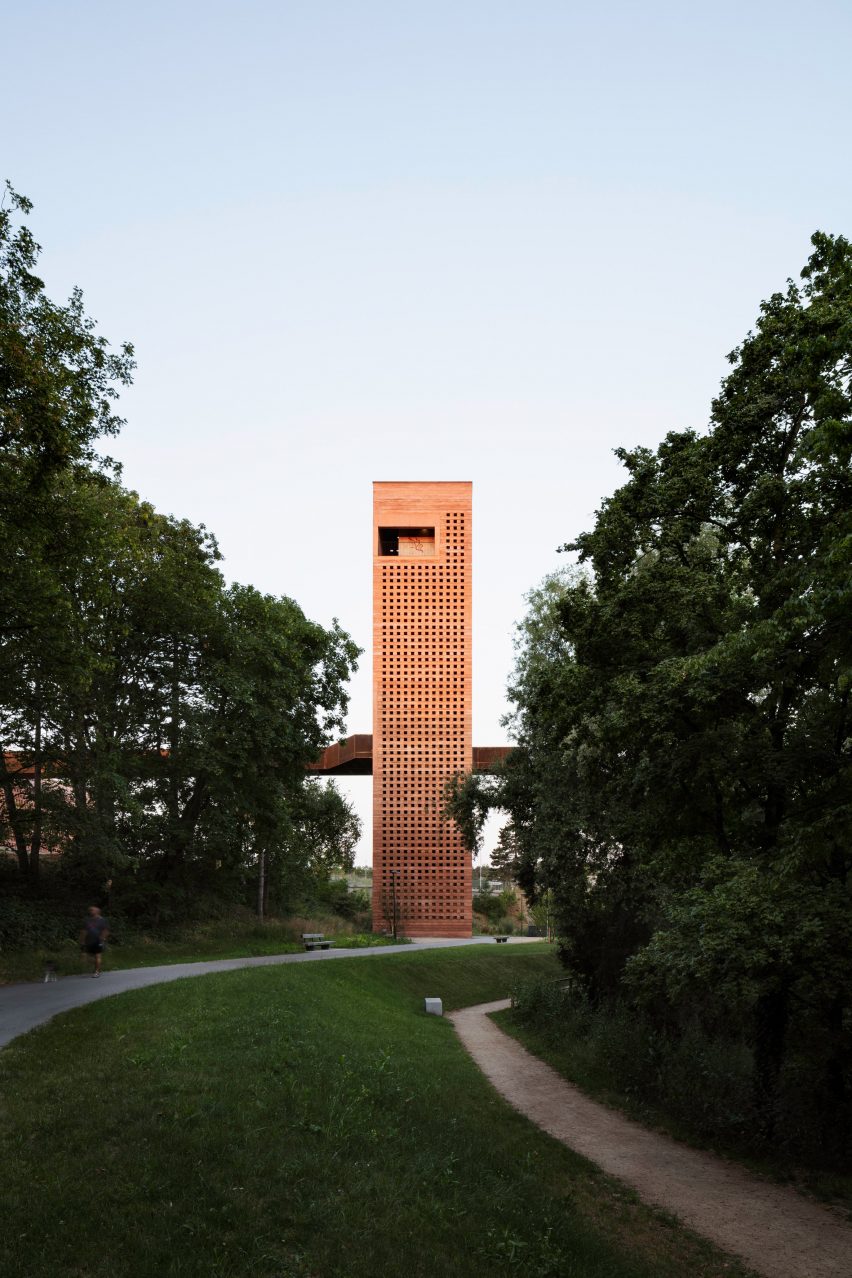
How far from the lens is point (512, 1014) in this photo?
2405cm

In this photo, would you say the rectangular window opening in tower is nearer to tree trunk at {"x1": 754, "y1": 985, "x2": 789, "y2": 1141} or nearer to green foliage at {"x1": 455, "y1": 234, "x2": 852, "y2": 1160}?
green foliage at {"x1": 455, "y1": 234, "x2": 852, "y2": 1160}

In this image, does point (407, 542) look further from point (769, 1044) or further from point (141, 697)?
point (769, 1044)

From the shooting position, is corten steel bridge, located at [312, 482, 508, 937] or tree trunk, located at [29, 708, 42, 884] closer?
tree trunk, located at [29, 708, 42, 884]

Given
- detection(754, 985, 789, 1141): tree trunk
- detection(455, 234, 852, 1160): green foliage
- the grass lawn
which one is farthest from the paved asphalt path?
detection(754, 985, 789, 1141): tree trunk

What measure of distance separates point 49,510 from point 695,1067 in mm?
14601

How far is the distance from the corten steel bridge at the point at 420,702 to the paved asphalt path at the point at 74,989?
17922mm

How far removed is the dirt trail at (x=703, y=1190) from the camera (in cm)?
864

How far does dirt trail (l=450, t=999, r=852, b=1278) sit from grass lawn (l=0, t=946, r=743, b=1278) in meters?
0.45

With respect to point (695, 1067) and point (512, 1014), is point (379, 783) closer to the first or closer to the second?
point (512, 1014)

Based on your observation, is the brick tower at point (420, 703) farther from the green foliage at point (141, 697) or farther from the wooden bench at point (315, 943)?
the wooden bench at point (315, 943)

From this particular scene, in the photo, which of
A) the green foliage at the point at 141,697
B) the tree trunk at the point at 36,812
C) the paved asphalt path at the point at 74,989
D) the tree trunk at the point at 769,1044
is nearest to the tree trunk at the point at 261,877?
the green foliage at the point at 141,697

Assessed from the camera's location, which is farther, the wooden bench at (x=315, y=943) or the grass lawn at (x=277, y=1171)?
the wooden bench at (x=315, y=943)

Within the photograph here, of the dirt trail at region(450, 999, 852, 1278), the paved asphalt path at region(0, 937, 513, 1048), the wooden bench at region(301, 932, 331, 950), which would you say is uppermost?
the paved asphalt path at region(0, 937, 513, 1048)

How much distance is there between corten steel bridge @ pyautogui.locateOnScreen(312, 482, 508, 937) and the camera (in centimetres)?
4522
